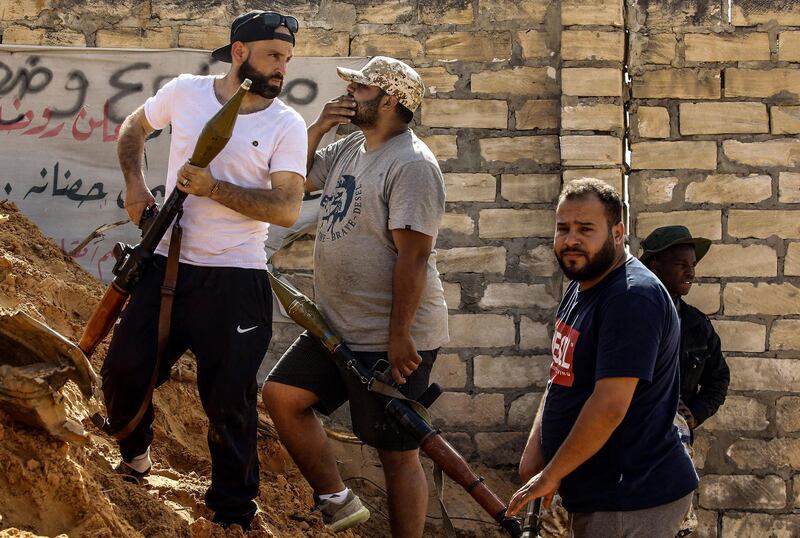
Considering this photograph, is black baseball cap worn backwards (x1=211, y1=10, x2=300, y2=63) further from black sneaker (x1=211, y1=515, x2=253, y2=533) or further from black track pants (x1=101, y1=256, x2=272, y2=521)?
black sneaker (x1=211, y1=515, x2=253, y2=533)

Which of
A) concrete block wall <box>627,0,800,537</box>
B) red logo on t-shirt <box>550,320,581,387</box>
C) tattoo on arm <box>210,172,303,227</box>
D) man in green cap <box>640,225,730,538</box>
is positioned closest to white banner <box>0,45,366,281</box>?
concrete block wall <box>627,0,800,537</box>

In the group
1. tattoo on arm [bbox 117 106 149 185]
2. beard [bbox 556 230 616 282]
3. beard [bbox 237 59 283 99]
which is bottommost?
beard [bbox 556 230 616 282]

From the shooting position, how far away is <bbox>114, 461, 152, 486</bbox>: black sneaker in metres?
3.91

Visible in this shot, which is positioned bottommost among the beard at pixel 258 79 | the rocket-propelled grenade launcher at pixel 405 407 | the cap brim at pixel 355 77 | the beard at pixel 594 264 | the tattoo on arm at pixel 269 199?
the rocket-propelled grenade launcher at pixel 405 407

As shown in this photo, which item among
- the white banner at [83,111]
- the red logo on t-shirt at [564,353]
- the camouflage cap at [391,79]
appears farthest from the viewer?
the white banner at [83,111]

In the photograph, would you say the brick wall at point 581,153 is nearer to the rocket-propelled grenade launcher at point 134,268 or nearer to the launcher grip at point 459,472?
the launcher grip at point 459,472

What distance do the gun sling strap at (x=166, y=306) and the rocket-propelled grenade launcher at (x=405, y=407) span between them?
64 cm

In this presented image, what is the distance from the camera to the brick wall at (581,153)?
20.6ft

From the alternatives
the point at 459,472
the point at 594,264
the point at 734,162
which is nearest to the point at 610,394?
the point at 594,264

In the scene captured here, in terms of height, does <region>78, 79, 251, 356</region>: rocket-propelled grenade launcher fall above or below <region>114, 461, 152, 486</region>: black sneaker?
above

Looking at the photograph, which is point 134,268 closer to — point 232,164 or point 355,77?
point 232,164

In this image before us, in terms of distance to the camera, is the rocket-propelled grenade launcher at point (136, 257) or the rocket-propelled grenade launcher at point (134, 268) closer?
the rocket-propelled grenade launcher at point (136, 257)

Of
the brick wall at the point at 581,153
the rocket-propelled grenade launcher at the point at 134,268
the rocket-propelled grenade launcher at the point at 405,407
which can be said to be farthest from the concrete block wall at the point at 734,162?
the rocket-propelled grenade launcher at the point at 134,268

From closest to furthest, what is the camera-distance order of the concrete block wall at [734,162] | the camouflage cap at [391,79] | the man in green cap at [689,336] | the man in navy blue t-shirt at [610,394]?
the man in navy blue t-shirt at [610,394], the camouflage cap at [391,79], the man in green cap at [689,336], the concrete block wall at [734,162]
